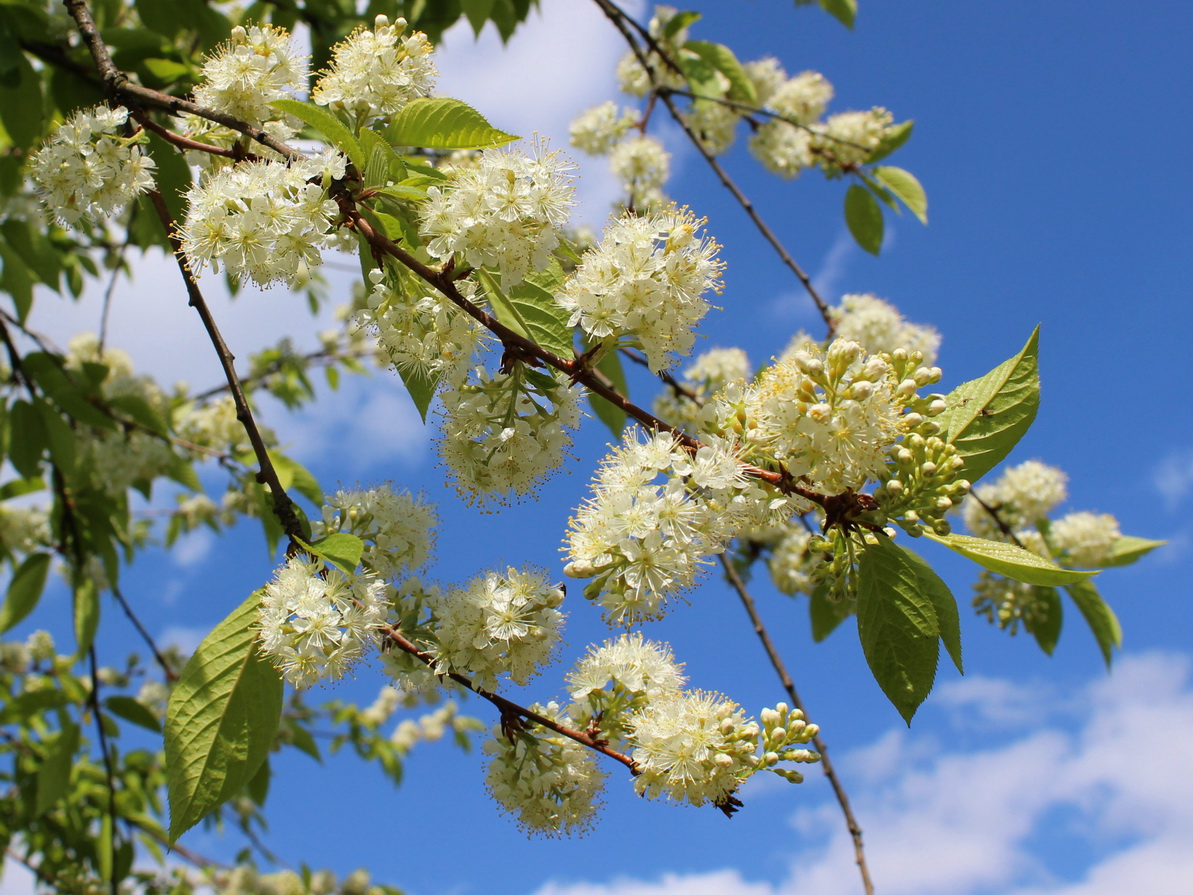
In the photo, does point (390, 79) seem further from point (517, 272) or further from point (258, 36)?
point (517, 272)

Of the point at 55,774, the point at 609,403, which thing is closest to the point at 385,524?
the point at 609,403

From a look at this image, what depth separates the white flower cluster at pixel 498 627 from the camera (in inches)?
73.9

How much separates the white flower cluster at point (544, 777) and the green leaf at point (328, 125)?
1.32 meters

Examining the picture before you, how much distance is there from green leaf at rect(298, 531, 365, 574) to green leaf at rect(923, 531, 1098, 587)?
1100 millimetres

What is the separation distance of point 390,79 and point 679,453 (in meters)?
1.23

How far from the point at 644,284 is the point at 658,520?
0.46 metres

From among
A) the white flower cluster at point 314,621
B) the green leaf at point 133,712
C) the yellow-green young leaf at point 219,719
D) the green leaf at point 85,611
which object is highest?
the green leaf at point 85,611

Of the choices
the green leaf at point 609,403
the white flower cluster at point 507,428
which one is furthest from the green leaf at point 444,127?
the green leaf at point 609,403

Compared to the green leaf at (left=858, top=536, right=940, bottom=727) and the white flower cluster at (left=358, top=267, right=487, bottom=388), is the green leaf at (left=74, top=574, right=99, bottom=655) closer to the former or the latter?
the white flower cluster at (left=358, top=267, right=487, bottom=388)

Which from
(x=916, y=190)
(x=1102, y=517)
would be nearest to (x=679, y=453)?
(x=916, y=190)

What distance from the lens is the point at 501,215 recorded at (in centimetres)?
167

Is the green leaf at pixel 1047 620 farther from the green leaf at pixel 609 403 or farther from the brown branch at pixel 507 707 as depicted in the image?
the brown branch at pixel 507 707

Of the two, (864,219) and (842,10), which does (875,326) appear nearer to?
(864,219)

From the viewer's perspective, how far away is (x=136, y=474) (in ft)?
16.9
